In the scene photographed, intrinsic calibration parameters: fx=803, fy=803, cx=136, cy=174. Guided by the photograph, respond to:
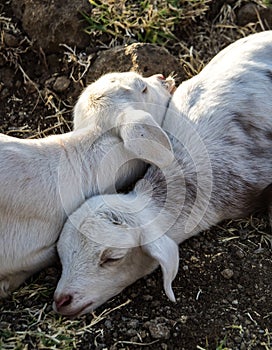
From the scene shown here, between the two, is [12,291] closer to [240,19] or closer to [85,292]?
[85,292]

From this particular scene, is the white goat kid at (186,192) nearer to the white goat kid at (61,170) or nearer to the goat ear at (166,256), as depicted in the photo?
the goat ear at (166,256)

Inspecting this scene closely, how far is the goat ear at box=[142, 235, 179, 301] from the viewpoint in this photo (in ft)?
14.3

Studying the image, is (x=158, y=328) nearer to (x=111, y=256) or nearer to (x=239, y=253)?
(x=111, y=256)

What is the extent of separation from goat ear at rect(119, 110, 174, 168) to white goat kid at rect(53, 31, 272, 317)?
0.16 meters

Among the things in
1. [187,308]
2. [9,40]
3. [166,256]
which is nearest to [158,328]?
[187,308]

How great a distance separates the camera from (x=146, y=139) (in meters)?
4.71

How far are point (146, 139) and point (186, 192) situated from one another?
427 millimetres

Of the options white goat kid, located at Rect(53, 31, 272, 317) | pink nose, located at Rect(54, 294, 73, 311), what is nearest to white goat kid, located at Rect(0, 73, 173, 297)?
white goat kid, located at Rect(53, 31, 272, 317)

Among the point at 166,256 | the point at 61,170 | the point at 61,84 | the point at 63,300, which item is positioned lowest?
the point at 63,300

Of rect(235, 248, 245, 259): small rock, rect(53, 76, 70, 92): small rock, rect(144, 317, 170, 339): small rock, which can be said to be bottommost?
rect(235, 248, 245, 259): small rock

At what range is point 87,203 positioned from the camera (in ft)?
15.2

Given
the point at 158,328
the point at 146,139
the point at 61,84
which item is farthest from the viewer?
the point at 61,84

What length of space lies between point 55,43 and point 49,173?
1.89 m

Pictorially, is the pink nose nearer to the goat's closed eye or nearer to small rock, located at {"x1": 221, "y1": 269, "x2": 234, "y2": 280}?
the goat's closed eye
